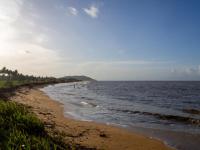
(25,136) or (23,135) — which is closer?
(25,136)

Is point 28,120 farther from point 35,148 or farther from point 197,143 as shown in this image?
point 197,143

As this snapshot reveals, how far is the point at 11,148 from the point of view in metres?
7.46

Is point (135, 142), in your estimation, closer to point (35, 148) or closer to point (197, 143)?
point (197, 143)

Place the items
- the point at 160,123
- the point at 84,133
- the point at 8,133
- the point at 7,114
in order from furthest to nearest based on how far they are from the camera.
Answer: the point at 160,123, the point at 84,133, the point at 7,114, the point at 8,133

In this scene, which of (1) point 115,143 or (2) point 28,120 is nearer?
(2) point 28,120

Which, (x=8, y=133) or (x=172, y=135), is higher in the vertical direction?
(x=8, y=133)

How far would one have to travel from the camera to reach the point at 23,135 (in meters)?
8.52

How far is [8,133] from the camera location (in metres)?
8.59

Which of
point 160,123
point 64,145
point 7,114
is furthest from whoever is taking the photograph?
point 160,123

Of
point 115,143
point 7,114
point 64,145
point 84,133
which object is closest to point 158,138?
point 115,143

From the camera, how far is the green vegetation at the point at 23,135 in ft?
25.2

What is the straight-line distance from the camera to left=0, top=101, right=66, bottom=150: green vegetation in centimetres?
768

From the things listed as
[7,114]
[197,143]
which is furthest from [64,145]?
[197,143]

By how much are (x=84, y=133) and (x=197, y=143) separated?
638 centimetres
